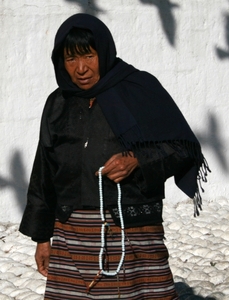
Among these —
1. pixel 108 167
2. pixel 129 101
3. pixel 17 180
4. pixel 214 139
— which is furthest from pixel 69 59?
pixel 214 139

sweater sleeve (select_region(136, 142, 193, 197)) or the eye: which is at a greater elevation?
the eye

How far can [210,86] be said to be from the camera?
6988 mm

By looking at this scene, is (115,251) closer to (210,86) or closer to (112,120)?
(112,120)


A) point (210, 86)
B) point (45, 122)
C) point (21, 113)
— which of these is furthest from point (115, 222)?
point (210, 86)

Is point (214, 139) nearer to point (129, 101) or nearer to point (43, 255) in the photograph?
point (43, 255)

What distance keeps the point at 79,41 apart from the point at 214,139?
4.05 metres

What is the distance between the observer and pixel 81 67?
316 centimetres

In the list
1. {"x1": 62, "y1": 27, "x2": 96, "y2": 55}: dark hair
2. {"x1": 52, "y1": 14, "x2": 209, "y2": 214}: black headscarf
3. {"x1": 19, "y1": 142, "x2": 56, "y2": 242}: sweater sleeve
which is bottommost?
{"x1": 19, "y1": 142, "x2": 56, "y2": 242}: sweater sleeve

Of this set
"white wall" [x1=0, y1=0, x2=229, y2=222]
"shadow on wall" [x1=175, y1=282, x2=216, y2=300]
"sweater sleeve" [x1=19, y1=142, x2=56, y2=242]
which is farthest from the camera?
"white wall" [x1=0, y1=0, x2=229, y2=222]

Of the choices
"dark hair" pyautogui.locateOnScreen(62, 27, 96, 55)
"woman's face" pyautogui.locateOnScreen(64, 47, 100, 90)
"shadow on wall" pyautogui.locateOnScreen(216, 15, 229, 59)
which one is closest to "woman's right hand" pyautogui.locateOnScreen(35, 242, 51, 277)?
"woman's face" pyautogui.locateOnScreen(64, 47, 100, 90)

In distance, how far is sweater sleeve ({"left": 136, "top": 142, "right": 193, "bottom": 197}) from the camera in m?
3.11

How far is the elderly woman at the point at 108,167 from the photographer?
3148 millimetres

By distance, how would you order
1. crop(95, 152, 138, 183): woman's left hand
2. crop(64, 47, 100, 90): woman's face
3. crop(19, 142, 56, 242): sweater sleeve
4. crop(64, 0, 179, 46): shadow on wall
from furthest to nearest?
crop(64, 0, 179, 46): shadow on wall
crop(19, 142, 56, 242): sweater sleeve
crop(64, 47, 100, 90): woman's face
crop(95, 152, 138, 183): woman's left hand

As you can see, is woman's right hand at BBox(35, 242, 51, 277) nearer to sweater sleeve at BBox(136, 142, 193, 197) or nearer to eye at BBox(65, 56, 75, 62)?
sweater sleeve at BBox(136, 142, 193, 197)
